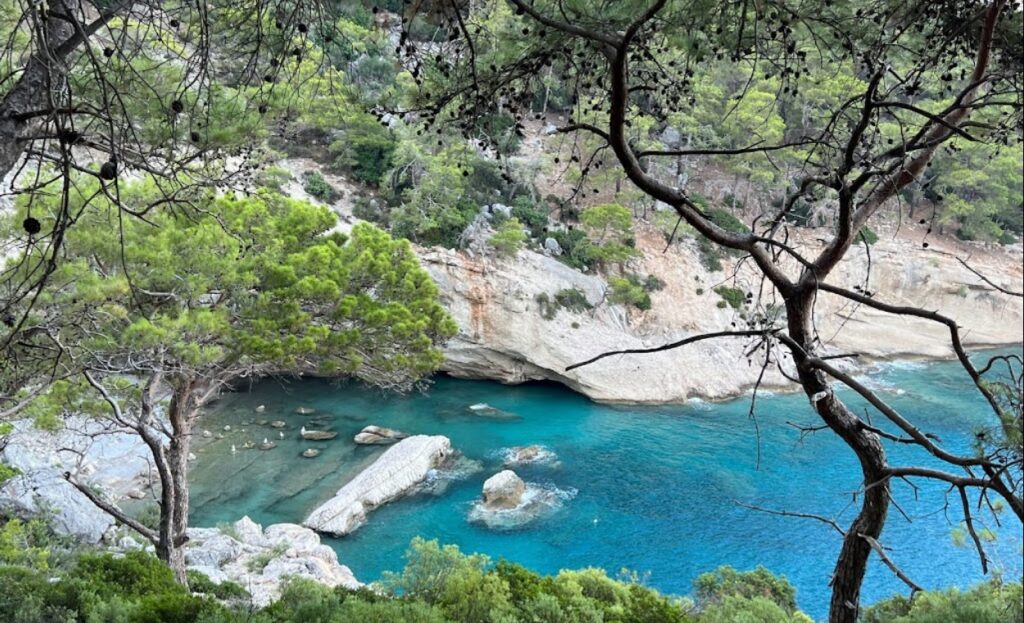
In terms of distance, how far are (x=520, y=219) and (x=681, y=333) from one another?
6.10 metres

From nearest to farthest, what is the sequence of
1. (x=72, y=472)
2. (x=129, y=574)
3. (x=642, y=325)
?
(x=129, y=574) → (x=72, y=472) → (x=642, y=325)

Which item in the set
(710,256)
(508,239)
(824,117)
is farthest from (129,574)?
(710,256)

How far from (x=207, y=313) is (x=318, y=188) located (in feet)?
39.5

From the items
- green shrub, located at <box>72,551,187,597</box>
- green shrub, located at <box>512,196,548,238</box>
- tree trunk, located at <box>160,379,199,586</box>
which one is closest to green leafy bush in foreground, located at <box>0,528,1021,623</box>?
green shrub, located at <box>72,551,187,597</box>

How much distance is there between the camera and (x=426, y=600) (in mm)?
5750

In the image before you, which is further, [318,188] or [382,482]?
[318,188]

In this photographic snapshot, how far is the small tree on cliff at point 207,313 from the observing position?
19.6ft

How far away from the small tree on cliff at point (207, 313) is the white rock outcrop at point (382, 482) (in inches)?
141

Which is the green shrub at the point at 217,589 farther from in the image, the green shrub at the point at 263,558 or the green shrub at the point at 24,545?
the green shrub at the point at 263,558

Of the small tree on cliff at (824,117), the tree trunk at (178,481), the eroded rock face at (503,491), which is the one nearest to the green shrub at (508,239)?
the eroded rock face at (503,491)

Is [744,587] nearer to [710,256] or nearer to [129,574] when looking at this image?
[129,574]

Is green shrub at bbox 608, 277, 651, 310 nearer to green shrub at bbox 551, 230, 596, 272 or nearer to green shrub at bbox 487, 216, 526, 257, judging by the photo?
green shrub at bbox 551, 230, 596, 272

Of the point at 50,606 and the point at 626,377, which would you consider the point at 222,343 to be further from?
the point at 626,377

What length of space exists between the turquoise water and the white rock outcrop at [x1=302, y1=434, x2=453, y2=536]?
0.28 meters
